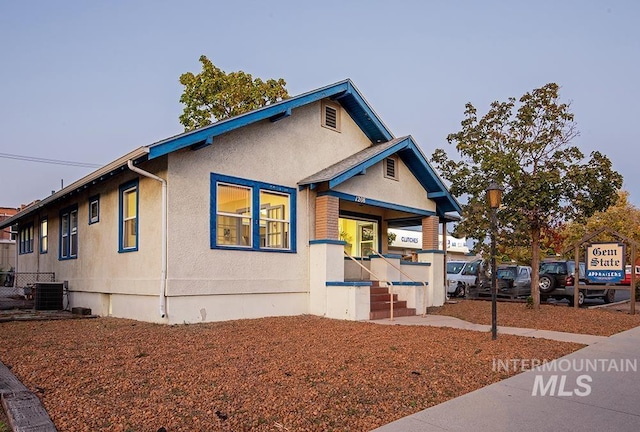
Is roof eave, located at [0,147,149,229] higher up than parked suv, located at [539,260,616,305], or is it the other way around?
roof eave, located at [0,147,149,229]

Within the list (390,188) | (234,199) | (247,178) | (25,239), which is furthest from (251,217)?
(25,239)

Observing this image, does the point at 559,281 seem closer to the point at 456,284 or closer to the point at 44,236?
the point at 456,284

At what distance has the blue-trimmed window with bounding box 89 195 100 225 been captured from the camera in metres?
14.2

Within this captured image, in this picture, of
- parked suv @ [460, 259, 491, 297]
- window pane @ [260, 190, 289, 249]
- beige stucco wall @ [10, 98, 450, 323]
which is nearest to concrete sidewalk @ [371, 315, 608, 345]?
beige stucco wall @ [10, 98, 450, 323]

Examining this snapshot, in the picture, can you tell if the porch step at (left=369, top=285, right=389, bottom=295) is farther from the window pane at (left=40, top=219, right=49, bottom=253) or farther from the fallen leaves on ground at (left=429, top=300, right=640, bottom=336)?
the window pane at (left=40, top=219, right=49, bottom=253)

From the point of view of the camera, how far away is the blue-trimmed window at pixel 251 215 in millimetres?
11992

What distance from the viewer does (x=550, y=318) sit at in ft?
43.1

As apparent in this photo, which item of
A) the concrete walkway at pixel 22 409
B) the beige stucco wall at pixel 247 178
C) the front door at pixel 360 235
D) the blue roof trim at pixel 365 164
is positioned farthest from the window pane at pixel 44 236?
the concrete walkway at pixel 22 409

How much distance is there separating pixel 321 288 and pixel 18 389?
8474 mm

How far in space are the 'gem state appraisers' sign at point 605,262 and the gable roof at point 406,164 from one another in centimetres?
418

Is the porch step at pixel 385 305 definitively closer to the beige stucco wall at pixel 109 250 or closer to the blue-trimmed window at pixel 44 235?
the beige stucco wall at pixel 109 250

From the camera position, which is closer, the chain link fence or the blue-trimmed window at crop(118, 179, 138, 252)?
the blue-trimmed window at crop(118, 179, 138, 252)

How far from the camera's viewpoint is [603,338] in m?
10.2

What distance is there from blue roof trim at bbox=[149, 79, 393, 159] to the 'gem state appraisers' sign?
7106 millimetres
